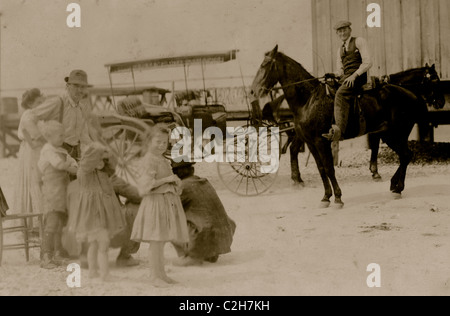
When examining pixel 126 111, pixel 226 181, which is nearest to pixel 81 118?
pixel 126 111

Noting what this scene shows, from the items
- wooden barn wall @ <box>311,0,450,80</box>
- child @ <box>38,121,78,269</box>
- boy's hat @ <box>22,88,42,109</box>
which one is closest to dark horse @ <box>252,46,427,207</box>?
wooden barn wall @ <box>311,0,450,80</box>

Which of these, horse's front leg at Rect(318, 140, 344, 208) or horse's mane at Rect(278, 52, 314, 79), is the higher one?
horse's mane at Rect(278, 52, 314, 79)

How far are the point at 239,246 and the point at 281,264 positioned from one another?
0.69 meters

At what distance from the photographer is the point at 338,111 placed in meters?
8.14

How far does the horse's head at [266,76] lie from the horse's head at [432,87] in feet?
7.72

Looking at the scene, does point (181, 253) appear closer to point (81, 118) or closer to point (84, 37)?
point (81, 118)

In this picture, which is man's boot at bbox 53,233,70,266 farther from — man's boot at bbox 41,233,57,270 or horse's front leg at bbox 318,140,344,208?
horse's front leg at bbox 318,140,344,208

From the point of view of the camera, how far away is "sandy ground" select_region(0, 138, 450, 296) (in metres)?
5.35

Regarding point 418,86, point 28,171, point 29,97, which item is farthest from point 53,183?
point 418,86

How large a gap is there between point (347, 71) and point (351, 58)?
7.3 inches

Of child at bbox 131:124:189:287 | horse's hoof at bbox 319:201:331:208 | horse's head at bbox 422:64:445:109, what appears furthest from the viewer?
horse's head at bbox 422:64:445:109

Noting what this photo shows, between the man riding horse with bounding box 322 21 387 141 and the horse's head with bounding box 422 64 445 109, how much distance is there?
1.29 metres

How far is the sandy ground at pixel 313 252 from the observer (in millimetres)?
5352

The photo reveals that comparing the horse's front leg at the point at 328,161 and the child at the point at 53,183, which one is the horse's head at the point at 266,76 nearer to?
the horse's front leg at the point at 328,161
